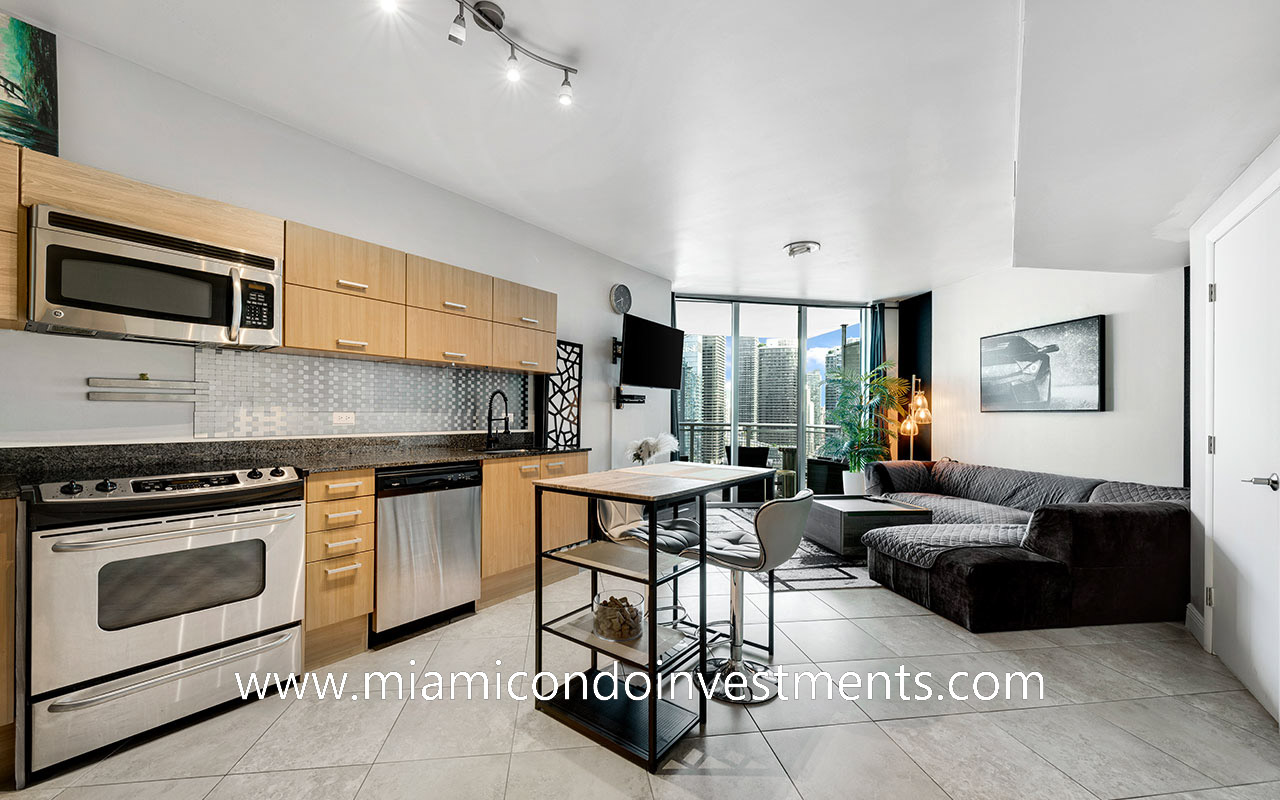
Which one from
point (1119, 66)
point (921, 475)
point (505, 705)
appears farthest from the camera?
point (921, 475)

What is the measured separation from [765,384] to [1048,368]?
295cm

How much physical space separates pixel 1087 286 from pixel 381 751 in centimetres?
592

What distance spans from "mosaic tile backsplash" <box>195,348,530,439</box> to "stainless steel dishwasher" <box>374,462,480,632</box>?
2.03 feet

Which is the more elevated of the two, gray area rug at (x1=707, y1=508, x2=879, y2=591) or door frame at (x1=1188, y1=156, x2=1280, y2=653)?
door frame at (x1=1188, y1=156, x2=1280, y2=653)

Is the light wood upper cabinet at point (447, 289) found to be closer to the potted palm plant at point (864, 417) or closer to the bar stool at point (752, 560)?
the bar stool at point (752, 560)

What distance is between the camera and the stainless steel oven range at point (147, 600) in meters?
1.75

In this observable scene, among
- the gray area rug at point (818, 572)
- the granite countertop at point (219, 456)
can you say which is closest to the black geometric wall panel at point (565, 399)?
the granite countertop at point (219, 456)

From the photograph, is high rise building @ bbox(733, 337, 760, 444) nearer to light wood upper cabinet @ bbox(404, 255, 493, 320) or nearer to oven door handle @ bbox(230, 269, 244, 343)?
light wood upper cabinet @ bbox(404, 255, 493, 320)

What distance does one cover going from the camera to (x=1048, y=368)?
4930mm

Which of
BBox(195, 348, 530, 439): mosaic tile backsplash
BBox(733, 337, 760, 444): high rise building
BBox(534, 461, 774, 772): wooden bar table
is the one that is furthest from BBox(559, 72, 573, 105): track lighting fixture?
BBox(733, 337, 760, 444): high rise building

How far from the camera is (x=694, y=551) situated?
2098mm

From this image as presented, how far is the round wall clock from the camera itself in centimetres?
516

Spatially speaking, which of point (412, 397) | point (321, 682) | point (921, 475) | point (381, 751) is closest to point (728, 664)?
point (381, 751)

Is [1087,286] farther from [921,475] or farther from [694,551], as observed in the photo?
[694,551]
